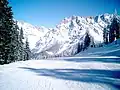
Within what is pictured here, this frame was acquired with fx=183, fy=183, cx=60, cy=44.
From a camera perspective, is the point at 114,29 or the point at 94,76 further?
the point at 114,29

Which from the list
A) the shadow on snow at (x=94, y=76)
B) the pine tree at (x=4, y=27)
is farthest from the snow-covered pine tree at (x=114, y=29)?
the shadow on snow at (x=94, y=76)

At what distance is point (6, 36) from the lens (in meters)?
29.4

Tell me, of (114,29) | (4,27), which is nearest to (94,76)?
(4,27)

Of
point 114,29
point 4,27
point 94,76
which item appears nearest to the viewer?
point 94,76

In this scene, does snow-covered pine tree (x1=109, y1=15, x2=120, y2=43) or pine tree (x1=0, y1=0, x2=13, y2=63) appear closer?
pine tree (x1=0, y1=0, x2=13, y2=63)

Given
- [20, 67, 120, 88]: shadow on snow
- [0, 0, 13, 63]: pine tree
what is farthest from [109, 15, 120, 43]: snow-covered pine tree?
[20, 67, 120, 88]: shadow on snow

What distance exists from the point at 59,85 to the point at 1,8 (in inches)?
828

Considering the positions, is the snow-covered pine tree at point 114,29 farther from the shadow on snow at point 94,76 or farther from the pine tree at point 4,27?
the shadow on snow at point 94,76

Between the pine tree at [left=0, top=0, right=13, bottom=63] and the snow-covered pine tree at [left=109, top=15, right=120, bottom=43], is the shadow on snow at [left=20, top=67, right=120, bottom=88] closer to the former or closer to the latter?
the pine tree at [left=0, top=0, right=13, bottom=63]

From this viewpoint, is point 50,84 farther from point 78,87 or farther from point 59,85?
point 78,87

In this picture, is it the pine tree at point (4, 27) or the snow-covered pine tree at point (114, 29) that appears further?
the snow-covered pine tree at point (114, 29)

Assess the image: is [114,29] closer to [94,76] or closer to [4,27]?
[4,27]

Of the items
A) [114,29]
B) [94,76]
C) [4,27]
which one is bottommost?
[94,76]

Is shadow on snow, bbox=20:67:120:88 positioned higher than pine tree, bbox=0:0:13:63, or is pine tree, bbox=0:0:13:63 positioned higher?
pine tree, bbox=0:0:13:63
